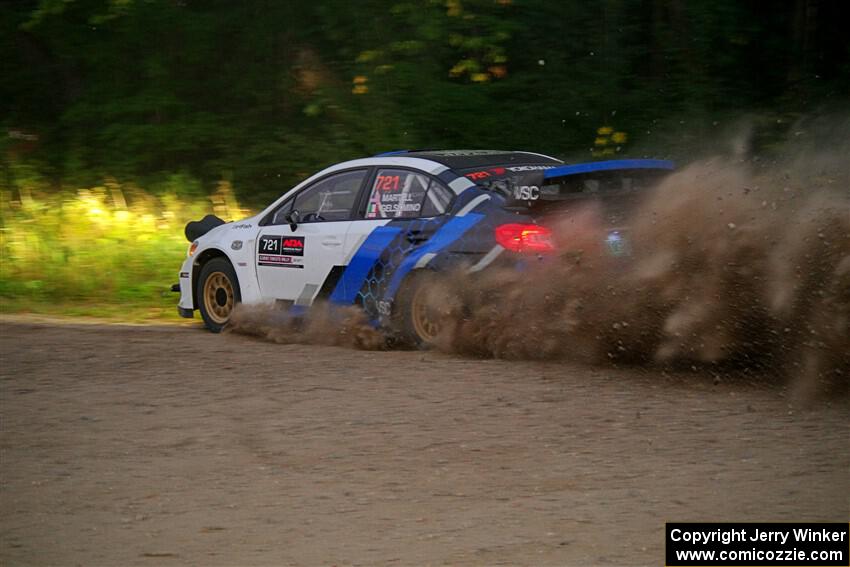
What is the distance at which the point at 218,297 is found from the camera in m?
11.4

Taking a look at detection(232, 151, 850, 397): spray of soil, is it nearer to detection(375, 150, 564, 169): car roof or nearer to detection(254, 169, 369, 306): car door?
detection(375, 150, 564, 169): car roof

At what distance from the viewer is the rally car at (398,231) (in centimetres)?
892

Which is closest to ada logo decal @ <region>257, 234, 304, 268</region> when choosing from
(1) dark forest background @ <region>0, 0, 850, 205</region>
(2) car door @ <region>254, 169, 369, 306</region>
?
(2) car door @ <region>254, 169, 369, 306</region>

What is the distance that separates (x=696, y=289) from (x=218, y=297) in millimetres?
5023

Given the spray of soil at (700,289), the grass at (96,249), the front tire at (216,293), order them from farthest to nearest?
the grass at (96,249) → the front tire at (216,293) → the spray of soil at (700,289)

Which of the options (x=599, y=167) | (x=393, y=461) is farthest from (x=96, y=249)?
(x=393, y=461)

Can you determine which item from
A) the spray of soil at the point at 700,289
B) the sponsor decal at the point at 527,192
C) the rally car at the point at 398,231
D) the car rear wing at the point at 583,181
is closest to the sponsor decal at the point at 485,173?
the rally car at the point at 398,231

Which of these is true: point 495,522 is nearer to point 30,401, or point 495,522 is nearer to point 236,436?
point 236,436

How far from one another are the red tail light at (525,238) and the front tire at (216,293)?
3.24 metres

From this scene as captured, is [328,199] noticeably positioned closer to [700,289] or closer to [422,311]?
[422,311]

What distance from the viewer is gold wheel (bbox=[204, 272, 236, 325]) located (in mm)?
11234

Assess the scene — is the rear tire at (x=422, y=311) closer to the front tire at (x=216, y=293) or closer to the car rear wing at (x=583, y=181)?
the car rear wing at (x=583, y=181)

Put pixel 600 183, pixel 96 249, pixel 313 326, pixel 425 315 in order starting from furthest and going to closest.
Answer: pixel 96 249 < pixel 313 326 < pixel 425 315 < pixel 600 183

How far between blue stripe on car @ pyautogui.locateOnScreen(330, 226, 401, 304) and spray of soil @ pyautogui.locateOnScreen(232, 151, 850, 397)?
0.72 metres
